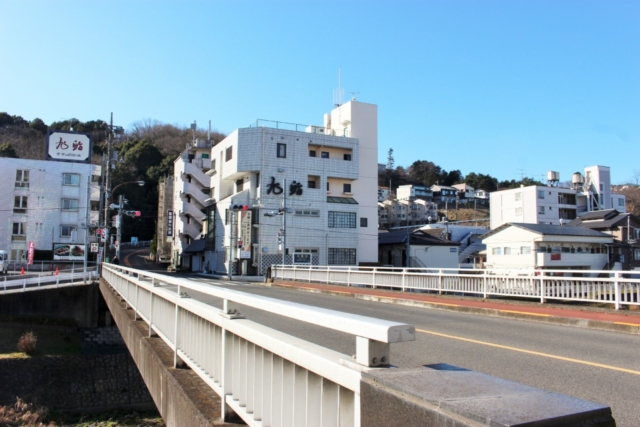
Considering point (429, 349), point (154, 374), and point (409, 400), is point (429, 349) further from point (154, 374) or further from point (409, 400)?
point (409, 400)

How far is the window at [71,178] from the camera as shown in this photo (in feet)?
180

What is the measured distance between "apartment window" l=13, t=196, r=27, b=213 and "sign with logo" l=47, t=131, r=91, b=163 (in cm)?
608

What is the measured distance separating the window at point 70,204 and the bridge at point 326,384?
55378 mm

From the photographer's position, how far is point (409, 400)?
5.91 ft

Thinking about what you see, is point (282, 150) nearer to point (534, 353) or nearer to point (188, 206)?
point (188, 206)

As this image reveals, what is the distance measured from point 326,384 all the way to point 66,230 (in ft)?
193

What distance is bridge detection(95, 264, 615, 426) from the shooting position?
1668 millimetres

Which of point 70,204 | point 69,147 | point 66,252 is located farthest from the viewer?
point 69,147

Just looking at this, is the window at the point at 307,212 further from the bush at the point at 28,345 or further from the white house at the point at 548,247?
the bush at the point at 28,345

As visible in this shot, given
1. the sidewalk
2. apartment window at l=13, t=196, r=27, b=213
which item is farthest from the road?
apartment window at l=13, t=196, r=27, b=213

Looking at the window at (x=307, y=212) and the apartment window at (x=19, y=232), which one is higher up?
the window at (x=307, y=212)

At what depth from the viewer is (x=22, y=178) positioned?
5306 centimetres

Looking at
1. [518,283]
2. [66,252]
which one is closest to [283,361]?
[518,283]

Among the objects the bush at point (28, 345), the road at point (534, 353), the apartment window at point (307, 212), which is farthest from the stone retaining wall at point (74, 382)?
the apartment window at point (307, 212)
